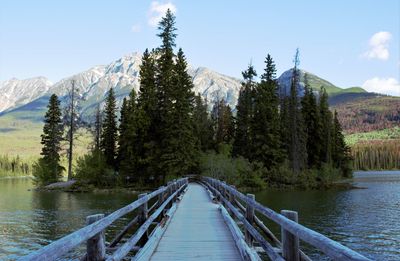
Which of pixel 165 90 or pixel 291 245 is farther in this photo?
pixel 165 90

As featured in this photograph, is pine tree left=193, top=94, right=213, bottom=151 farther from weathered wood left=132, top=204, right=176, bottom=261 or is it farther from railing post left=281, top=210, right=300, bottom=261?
railing post left=281, top=210, right=300, bottom=261

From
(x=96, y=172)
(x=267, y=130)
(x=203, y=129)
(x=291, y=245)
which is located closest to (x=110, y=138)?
(x=96, y=172)

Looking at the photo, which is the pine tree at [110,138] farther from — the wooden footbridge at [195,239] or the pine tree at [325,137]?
the wooden footbridge at [195,239]

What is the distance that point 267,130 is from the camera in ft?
186

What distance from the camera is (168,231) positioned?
11078 mm

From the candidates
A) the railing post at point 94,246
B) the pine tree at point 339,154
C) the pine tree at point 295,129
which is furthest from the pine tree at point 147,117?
the railing post at point 94,246

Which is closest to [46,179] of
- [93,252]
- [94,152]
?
[94,152]

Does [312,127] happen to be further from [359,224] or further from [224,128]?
[359,224]

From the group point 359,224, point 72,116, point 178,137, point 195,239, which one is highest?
point 72,116

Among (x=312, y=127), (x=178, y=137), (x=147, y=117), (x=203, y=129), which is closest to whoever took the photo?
(x=178, y=137)

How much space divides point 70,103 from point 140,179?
15.7 metres

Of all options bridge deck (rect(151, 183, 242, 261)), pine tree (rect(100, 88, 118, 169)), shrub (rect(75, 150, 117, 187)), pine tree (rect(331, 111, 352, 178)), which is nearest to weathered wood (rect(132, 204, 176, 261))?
bridge deck (rect(151, 183, 242, 261))

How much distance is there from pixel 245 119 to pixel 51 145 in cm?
3050

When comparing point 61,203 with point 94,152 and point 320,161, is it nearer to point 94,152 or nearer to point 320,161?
point 94,152
